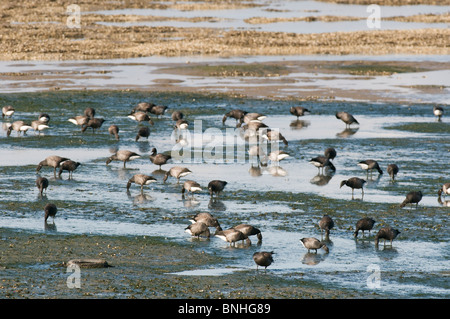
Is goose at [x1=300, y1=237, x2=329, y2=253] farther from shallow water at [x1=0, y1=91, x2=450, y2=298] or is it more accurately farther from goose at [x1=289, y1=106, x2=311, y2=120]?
goose at [x1=289, y1=106, x2=311, y2=120]

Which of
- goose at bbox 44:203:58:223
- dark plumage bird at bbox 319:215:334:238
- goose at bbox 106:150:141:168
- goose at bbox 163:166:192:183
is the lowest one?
dark plumage bird at bbox 319:215:334:238

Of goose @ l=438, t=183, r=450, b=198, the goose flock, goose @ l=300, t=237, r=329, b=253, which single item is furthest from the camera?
goose @ l=438, t=183, r=450, b=198

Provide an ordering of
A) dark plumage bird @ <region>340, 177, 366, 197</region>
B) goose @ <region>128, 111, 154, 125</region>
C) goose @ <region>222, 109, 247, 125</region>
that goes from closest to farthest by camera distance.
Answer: dark plumage bird @ <region>340, 177, 366, 197</region> → goose @ <region>128, 111, 154, 125</region> → goose @ <region>222, 109, 247, 125</region>

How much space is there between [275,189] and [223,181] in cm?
224

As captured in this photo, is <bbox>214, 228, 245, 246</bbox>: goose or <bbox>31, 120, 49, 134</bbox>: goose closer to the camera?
<bbox>214, 228, 245, 246</bbox>: goose

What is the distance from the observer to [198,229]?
20.0 m

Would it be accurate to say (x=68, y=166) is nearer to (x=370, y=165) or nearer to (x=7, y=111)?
(x=370, y=165)

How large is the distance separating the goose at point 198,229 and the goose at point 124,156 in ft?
28.9

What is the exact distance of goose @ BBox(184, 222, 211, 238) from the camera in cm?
2003

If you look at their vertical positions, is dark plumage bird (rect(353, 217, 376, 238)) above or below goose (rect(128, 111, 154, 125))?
below

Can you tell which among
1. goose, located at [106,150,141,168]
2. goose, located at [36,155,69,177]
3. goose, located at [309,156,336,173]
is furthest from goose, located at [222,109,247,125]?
goose, located at [36,155,69,177]

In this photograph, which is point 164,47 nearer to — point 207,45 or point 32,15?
point 207,45

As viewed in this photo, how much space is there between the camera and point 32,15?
86.3 meters
